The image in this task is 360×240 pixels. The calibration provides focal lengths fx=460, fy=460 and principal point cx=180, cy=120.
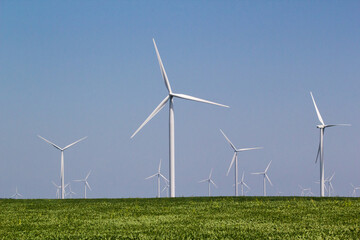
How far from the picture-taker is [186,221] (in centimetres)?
1603

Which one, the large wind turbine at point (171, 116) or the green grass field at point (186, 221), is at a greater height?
the large wind turbine at point (171, 116)

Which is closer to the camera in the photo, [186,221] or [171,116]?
[186,221]

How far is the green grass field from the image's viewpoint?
13227mm

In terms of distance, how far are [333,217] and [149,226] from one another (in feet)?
22.3

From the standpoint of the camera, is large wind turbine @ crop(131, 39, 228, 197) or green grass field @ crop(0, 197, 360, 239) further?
large wind turbine @ crop(131, 39, 228, 197)

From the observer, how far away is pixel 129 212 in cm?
1967

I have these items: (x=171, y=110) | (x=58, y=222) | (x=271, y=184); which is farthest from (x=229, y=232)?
(x=271, y=184)

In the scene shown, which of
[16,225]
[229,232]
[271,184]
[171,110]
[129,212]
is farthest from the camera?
[271,184]

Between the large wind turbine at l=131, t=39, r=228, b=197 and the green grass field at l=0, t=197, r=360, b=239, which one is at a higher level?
the large wind turbine at l=131, t=39, r=228, b=197

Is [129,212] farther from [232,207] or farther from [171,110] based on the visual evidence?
[171,110]

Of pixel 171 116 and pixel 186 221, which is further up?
pixel 171 116

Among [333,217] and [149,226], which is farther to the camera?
[333,217]

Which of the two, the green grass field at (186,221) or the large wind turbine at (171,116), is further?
the large wind turbine at (171,116)

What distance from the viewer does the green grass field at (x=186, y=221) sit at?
1323cm
